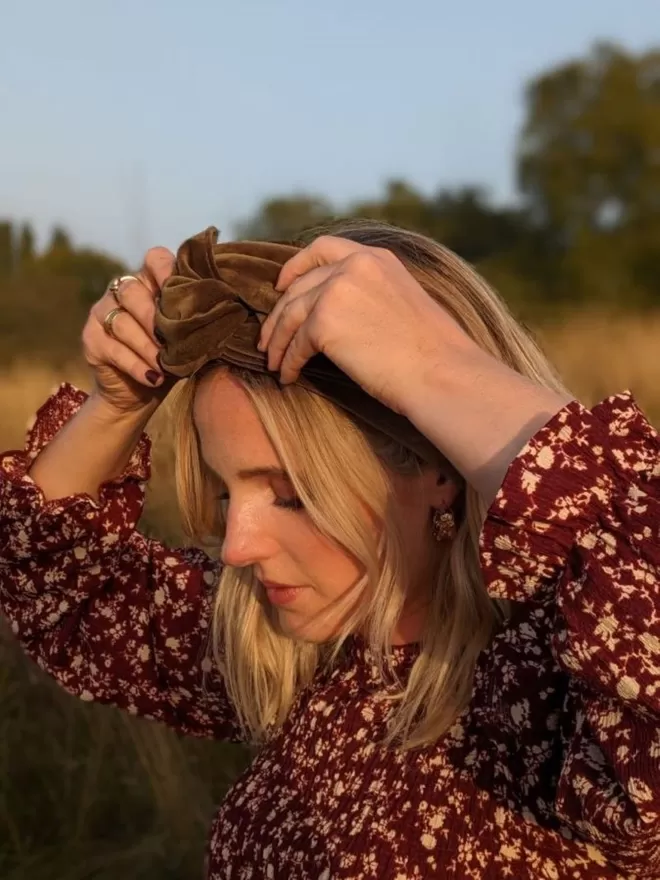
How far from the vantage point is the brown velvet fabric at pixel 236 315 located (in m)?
1.55

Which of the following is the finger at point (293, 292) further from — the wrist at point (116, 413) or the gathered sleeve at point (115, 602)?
the gathered sleeve at point (115, 602)

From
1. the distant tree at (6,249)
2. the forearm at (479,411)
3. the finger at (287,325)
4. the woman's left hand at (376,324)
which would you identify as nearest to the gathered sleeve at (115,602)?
the finger at (287,325)

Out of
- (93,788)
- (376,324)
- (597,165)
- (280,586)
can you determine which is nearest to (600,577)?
(376,324)

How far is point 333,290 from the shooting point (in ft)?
4.52

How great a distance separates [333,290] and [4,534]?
35.1 inches

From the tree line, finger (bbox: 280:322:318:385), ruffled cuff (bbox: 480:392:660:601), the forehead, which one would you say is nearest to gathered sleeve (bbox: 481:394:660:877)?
ruffled cuff (bbox: 480:392:660:601)

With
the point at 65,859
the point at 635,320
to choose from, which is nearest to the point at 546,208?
the point at 635,320

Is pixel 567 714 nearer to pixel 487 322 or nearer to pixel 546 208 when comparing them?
Answer: pixel 487 322

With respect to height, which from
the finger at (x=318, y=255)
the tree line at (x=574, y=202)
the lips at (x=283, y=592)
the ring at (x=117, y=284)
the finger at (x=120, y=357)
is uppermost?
the finger at (x=318, y=255)

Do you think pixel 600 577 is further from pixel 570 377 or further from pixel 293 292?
pixel 570 377

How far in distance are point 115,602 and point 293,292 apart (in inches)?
33.1

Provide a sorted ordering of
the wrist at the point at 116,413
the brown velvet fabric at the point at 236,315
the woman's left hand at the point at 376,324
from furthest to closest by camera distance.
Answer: the wrist at the point at 116,413
the brown velvet fabric at the point at 236,315
the woman's left hand at the point at 376,324

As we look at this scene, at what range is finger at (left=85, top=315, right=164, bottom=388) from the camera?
173cm

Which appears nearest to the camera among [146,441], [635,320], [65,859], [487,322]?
[487,322]
